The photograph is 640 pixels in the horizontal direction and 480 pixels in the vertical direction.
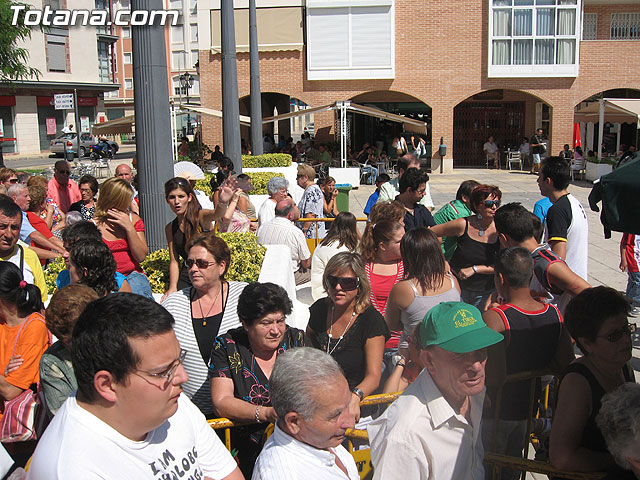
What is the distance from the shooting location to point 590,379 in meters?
2.94

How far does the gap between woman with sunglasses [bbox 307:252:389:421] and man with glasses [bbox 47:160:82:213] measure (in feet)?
21.2

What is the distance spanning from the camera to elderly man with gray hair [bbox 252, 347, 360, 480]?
8.02ft

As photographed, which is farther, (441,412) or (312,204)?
(312,204)

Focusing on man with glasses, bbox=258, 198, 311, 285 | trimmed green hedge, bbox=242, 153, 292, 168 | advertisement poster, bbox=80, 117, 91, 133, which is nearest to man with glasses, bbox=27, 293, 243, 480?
man with glasses, bbox=258, 198, 311, 285

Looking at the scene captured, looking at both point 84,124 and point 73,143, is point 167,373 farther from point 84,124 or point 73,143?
point 84,124

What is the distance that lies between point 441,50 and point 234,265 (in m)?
27.0

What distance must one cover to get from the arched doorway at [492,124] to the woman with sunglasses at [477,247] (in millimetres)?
30469

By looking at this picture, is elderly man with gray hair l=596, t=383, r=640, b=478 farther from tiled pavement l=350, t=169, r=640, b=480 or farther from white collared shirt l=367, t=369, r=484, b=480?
tiled pavement l=350, t=169, r=640, b=480

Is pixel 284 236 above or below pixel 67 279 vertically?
below

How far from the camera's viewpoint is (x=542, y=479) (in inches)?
178

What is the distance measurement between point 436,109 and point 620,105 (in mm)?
9377

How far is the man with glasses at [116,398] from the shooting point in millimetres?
2039

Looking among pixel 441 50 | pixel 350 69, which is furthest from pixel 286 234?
pixel 441 50

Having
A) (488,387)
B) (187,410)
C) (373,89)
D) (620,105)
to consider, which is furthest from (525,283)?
(373,89)
